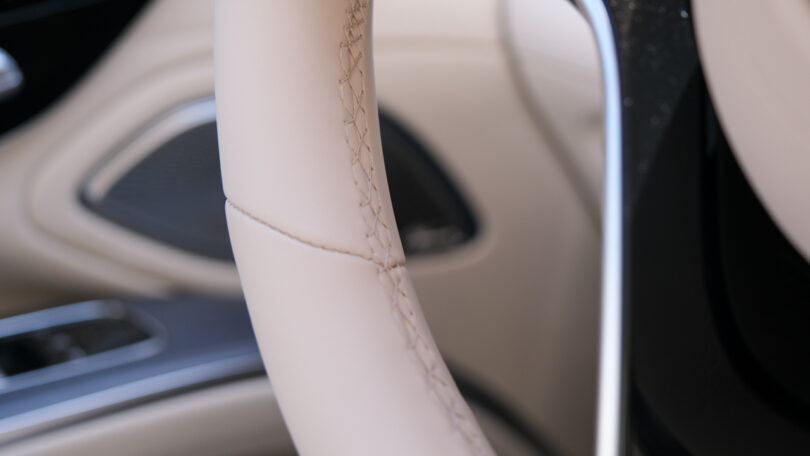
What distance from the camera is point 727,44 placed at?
0.36 meters

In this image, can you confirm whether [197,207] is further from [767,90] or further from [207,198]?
[767,90]

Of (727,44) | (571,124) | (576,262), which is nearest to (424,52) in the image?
(571,124)

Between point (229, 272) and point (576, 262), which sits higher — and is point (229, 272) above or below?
above

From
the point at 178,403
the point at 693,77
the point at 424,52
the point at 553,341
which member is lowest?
the point at 553,341

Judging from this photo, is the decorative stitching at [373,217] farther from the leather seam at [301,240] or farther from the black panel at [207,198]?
the black panel at [207,198]

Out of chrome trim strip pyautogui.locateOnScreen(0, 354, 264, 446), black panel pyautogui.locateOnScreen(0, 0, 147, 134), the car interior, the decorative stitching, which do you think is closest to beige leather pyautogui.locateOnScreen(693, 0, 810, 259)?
the car interior

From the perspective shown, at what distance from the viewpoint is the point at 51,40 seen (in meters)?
0.79

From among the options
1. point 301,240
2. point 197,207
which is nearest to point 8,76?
point 197,207

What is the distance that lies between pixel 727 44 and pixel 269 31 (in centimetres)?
21

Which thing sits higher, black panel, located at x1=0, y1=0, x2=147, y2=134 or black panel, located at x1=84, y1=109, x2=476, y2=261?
black panel, located at x1=0, y1=0, x2=147, y2=134

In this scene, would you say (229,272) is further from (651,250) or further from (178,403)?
(651,250)

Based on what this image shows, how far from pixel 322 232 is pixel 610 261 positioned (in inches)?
8.5

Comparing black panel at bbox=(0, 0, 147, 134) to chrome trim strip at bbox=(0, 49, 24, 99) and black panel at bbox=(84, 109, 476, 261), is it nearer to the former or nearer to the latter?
chrome trim strip at bbox=(0, 49, 24, 99)

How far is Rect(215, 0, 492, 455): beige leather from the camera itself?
295mm
